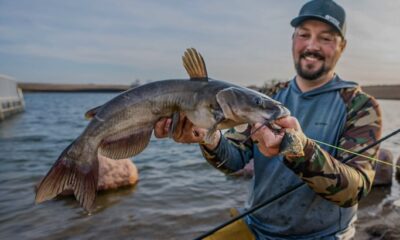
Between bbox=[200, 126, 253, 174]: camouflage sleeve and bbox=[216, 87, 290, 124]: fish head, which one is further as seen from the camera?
bbox=[200, 126, 253, 174]: camouflage sleeve

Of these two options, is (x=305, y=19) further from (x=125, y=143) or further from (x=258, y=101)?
(x=125, y=143)

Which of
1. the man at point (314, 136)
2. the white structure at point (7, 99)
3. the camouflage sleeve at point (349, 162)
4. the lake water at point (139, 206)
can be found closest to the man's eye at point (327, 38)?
the man at point (314, 136)

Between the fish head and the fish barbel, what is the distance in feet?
0.45

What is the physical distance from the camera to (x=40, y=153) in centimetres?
1456

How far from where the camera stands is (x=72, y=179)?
9.67ft

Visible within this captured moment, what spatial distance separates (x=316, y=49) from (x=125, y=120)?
2.09 meters

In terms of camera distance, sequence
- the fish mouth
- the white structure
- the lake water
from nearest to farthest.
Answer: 1. the fish mouth
2. the lake water
3. the white structure

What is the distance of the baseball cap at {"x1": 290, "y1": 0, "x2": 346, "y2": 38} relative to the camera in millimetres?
3639

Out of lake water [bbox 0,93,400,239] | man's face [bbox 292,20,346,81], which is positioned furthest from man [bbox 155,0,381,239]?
lake water [bbox 0,93,400,239]

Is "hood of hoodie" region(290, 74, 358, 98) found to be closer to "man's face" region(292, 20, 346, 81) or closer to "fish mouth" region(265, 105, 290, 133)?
"man's face" region(292, 20, 346, 81)

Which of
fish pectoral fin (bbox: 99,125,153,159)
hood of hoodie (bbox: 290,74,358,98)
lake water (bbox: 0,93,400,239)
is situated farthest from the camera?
lake water (bbox: 0,93,400,239)

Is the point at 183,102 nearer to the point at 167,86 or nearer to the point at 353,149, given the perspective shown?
the point at 167,86

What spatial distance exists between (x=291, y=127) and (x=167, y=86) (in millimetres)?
1099

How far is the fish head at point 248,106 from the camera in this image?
7.80 ft
